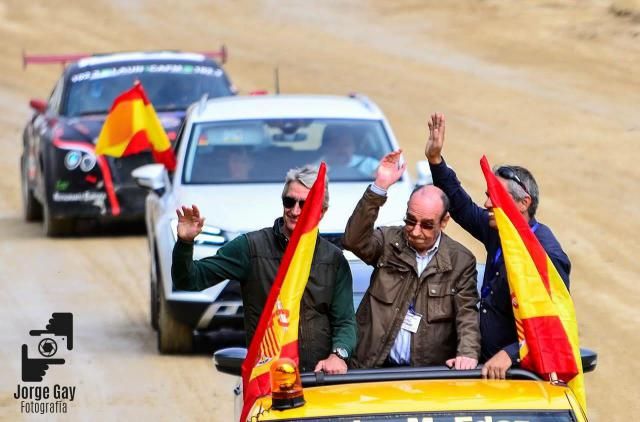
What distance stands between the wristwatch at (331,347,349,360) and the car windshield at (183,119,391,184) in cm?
564

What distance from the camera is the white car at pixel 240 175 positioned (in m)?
10.8

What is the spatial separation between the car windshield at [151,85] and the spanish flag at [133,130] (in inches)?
75.3

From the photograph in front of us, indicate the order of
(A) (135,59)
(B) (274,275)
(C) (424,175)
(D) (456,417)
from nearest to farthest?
(D) (456,417) < (B) (274,275) < (C) (424,175) < (A) (135,59)

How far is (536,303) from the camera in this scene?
5.84m

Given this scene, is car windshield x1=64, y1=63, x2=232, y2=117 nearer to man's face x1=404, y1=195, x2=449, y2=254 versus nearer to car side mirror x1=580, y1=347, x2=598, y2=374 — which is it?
car side mirror x1=580, y1=347, x2=598, y2=374

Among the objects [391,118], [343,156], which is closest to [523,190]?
[343,156]

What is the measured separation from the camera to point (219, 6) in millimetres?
35156

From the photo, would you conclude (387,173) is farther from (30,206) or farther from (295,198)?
(30,206)

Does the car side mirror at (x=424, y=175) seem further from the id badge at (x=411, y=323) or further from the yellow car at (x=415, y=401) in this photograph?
the yellow car at (x=415, y=401)

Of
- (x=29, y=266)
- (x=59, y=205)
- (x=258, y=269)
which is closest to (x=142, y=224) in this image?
(x=59, y=205)

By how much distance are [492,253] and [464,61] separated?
20852 mm

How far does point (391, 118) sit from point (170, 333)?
1242 cm

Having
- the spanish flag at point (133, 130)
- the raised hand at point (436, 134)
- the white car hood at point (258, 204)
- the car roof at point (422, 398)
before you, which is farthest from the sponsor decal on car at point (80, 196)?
the car roof at point (422, 398)

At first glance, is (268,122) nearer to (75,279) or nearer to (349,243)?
(75,279)
